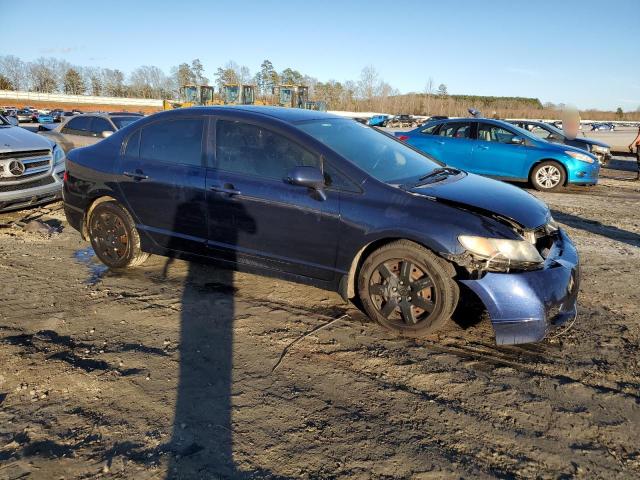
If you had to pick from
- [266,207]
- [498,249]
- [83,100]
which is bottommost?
[498,249]

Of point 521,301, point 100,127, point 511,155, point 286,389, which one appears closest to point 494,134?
point 511,155

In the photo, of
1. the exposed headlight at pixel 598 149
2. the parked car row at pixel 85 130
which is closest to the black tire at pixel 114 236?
the parked car row at pixel 85 130

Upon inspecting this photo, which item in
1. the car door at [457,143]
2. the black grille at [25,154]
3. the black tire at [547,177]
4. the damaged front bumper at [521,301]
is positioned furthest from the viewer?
the car door at [457,143]

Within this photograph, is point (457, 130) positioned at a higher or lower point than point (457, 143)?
higher

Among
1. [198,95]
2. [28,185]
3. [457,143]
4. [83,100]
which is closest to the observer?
[28,185]

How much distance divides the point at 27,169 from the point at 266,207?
4719mm

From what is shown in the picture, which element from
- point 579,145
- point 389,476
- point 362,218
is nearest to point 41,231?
point 362,218

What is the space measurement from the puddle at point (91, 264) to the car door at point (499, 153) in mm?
8092

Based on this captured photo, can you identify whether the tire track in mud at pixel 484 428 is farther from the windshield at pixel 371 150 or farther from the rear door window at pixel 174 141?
the rear door window at pixel 174 141

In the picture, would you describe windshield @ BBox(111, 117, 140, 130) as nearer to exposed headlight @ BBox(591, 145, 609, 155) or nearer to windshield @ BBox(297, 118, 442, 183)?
windshield @ BBox(297, 118, 442, 183)

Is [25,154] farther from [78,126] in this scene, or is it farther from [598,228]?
[598,228]

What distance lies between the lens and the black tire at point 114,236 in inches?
181

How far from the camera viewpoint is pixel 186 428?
2.46m

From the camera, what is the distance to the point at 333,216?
3547mm
